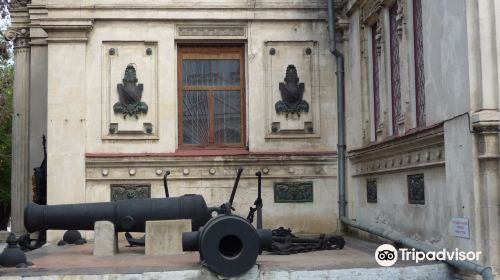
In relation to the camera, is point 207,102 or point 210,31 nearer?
point 210,31

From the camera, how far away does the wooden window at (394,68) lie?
12.3m

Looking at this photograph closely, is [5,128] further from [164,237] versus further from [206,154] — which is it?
[164,237]

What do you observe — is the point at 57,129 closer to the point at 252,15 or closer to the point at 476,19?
the point at 252,15

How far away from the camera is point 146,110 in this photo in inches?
607

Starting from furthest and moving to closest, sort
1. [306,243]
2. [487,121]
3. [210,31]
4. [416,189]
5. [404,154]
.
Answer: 1. [210,31]
2. [306,243]
3. [404,154]
4. [416,189]
5. [487,121]

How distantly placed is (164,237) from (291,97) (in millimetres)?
5520

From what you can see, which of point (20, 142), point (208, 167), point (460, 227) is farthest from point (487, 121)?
point (20, 142)

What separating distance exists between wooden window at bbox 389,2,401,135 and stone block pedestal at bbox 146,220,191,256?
430 cm

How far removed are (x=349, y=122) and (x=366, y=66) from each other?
1.63m

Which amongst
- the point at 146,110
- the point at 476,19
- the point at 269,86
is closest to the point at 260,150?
the point at 269,86

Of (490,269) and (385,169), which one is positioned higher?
(385,169)

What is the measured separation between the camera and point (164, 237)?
37.0 feet

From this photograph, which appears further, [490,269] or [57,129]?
[57,129]

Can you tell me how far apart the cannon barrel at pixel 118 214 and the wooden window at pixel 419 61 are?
12.9 feet
